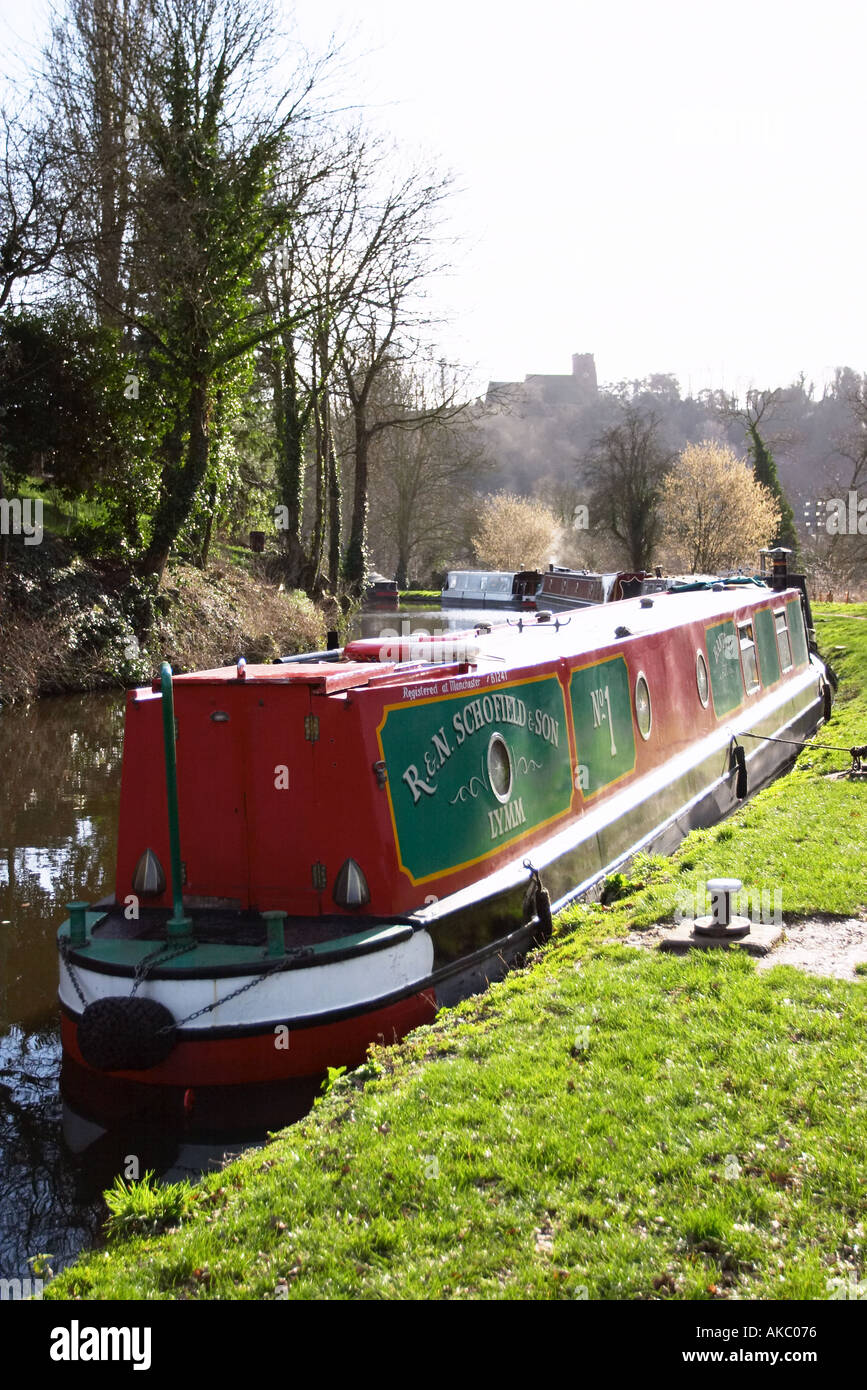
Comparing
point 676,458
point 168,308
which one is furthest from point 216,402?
point 676,458

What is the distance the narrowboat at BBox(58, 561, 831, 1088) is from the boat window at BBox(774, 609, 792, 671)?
7.41 metres

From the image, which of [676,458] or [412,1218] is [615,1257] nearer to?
[412,1218]

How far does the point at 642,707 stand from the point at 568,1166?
18.6 ft

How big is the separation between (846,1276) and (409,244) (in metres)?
25.6

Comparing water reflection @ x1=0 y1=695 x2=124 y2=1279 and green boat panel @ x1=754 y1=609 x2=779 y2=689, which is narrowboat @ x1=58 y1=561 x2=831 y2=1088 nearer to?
water reflection @ x1=0 y1=695 x2=124 y2=1279

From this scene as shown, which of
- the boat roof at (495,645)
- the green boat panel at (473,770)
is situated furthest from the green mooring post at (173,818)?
the green boat panel at (473,770)

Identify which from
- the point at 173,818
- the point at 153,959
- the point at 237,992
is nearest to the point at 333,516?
the point at 173,818

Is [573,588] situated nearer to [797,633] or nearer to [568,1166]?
[797,633]

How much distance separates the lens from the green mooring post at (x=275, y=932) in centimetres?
488

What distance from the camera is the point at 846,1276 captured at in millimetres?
2850

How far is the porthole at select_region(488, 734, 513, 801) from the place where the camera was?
20.9 feet

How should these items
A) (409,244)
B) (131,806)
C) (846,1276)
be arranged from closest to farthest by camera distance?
(846,1276)
(131,806)
(409,244)

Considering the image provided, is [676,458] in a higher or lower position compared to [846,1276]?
higher

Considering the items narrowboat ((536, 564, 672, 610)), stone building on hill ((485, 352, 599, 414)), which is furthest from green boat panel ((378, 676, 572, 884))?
stone building on hill ((485, 352, 599, 414))
